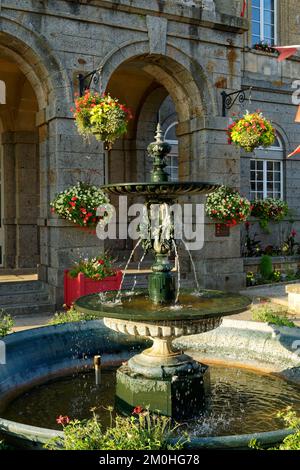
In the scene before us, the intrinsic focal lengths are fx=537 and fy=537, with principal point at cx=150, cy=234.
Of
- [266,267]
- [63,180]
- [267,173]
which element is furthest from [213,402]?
[267,173]

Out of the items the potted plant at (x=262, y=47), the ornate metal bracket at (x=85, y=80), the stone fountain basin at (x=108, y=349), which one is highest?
the potted plant at (x=262, y=47)

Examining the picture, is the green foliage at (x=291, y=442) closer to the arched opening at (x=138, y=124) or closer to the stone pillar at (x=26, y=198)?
the stone pillar at (x=26, y=198)

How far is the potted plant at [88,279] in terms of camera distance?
34.6 feet

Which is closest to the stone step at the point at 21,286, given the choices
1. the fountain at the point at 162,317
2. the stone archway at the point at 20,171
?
the stone archway at the point at 20,171

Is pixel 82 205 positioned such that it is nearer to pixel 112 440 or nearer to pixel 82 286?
pixel 82 286

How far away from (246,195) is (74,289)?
24.7 feet

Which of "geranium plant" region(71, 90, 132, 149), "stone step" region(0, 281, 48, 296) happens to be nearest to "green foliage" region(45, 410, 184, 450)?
"geranium plant" region(71, 90, 132, 149)

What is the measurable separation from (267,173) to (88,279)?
8536mm

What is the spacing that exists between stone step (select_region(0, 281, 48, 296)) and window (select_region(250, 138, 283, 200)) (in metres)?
7.76

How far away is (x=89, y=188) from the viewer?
1099 cm

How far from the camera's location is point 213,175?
12.8m

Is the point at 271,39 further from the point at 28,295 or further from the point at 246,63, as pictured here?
the point at 28,295

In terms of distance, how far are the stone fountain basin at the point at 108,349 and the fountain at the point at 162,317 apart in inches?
39.2
